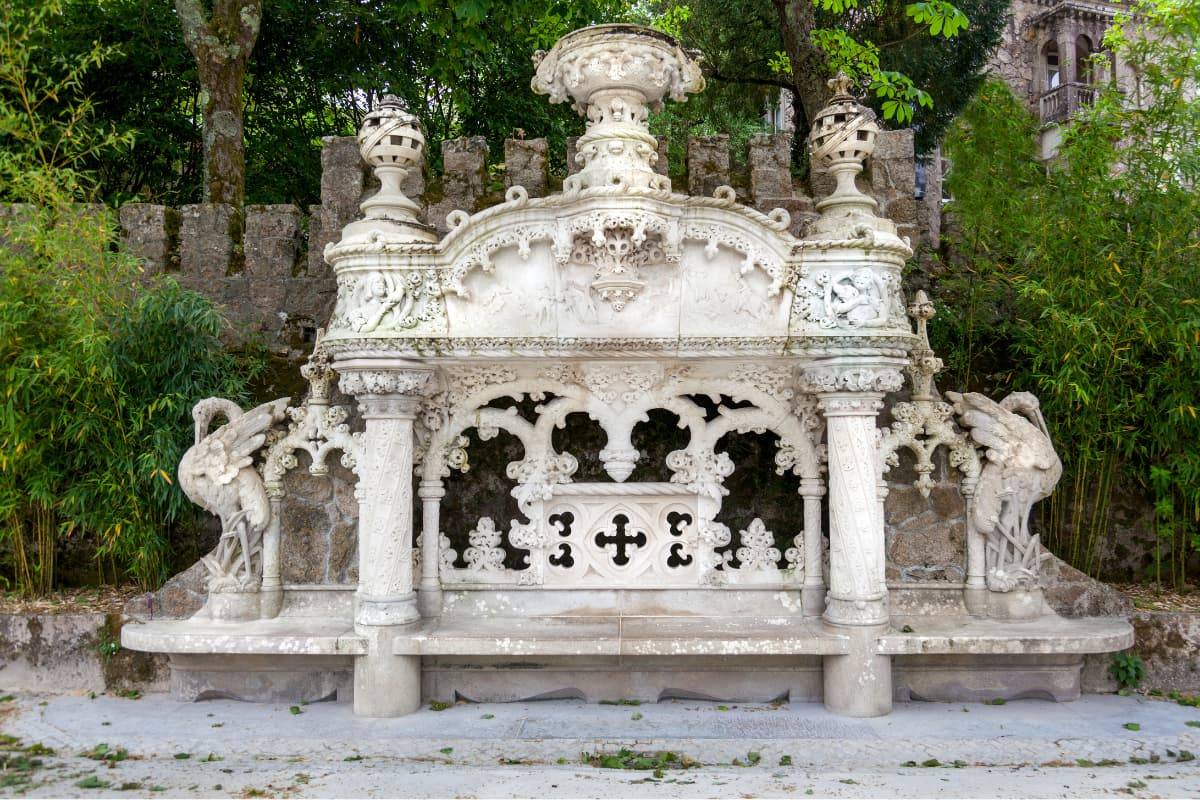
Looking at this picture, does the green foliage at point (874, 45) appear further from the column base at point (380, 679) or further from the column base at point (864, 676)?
the column base at point (380, 679)

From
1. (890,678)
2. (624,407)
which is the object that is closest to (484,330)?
(624,407)

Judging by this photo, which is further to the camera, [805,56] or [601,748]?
[805,56]

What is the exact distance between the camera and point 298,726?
4254 mm

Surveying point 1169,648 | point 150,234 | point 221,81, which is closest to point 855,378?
point 1169,648

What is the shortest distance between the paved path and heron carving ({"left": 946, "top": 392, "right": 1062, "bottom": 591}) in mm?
745

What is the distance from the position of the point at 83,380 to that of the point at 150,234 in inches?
72.8

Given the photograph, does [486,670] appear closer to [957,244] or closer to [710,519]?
[710,519]

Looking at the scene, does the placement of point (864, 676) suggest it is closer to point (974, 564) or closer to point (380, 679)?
point (974, 564)

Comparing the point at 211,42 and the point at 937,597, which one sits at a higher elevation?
the point at 211,42

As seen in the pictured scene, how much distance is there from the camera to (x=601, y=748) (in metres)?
3.97

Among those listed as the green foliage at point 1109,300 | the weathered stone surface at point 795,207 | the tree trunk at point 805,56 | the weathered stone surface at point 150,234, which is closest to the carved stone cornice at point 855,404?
the green foliage at point 1109,300

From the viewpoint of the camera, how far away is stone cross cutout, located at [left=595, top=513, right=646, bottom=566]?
15.7 ft

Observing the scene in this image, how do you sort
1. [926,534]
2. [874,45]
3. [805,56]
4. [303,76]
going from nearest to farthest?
[926,534] < [805,56] < [874,45] < [303,76]

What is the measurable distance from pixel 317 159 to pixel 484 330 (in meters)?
6.62
